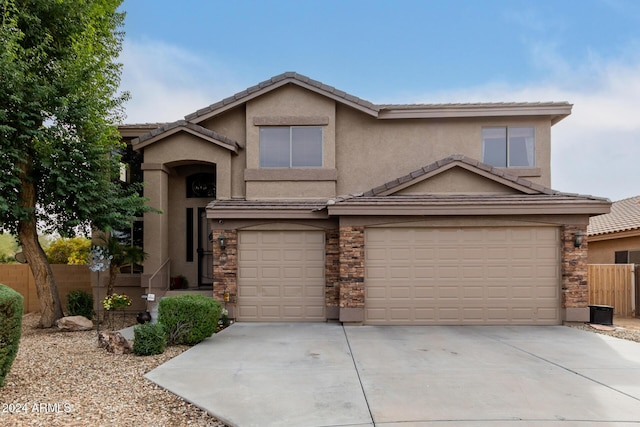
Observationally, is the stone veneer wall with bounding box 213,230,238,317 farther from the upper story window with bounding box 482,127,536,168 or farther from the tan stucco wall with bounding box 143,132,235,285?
the upper story window with bounding box 482,127,536,168

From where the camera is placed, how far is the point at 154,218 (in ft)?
37.4

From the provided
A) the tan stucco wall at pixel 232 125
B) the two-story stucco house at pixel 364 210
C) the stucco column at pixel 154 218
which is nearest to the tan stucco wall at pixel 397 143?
the two-story stucco house at pixel 364 210

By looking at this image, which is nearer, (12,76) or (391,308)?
(12,76)

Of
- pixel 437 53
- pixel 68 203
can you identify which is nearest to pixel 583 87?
pixel 437 53

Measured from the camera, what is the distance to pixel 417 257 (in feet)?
32.0

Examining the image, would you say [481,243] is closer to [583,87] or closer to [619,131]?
[583,87]

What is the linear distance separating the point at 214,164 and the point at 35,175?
178 inches

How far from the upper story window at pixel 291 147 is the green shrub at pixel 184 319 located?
5142 mm

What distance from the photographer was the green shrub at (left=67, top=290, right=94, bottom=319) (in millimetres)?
10766

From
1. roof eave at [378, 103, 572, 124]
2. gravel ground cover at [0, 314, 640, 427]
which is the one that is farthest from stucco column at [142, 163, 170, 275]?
roof eave at [378, 103, 572, 124]

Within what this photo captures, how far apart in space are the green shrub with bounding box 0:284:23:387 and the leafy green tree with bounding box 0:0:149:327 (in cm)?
427

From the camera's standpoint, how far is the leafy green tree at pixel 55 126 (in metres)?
8.73

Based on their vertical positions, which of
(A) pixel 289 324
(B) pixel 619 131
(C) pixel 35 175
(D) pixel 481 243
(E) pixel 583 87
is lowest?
(A) pixel 289 324

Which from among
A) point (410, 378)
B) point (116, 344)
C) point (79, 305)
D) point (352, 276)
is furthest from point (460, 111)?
point (79, 305)
